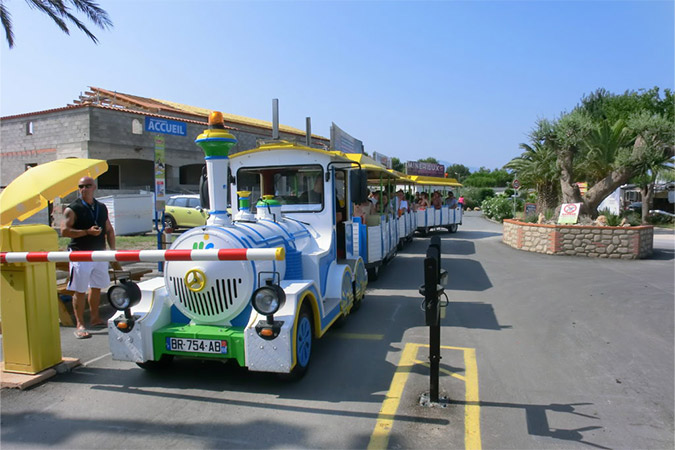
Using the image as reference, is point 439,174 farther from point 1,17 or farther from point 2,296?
point 2,296

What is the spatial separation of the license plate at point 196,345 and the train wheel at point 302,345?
645 mm

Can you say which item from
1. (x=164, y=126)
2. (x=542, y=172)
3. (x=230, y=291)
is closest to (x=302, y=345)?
(x=230, y=291)

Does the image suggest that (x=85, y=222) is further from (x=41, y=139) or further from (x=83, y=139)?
(x=41, y=139)

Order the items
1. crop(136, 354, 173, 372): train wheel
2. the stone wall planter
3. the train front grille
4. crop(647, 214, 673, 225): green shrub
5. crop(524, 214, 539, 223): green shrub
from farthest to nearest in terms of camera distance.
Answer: crop(647, 214, 673, 225): green shrub, crop(524, 214, 539, 223): green shrub, the stone wall planter, crop(136, 354, 173, 372): train wheel, the train front grille

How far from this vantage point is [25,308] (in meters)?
4.24

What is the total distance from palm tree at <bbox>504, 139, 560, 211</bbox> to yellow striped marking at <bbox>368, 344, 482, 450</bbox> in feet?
37.9

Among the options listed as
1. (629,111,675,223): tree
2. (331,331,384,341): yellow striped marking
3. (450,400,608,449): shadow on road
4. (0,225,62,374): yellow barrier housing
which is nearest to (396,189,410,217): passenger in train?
(629,111,675,223): tree

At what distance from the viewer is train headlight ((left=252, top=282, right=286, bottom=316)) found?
3.67 m

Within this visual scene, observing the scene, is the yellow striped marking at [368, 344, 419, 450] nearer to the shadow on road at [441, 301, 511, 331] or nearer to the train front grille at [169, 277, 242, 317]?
the shadow on road at [441, 301, 511, 331]

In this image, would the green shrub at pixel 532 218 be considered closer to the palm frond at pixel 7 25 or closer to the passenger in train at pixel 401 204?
the passenger in train at pixel 401 204

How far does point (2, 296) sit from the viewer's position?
170 inches

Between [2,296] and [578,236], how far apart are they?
12.8 m

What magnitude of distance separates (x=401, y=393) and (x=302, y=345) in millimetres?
991

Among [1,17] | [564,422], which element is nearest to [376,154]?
[1,17]
